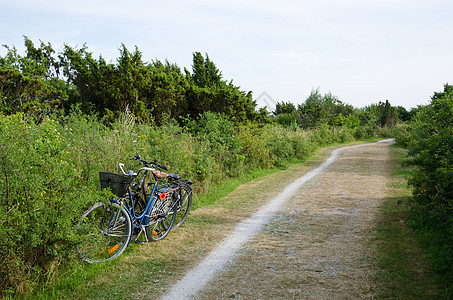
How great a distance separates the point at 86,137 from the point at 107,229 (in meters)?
2.49

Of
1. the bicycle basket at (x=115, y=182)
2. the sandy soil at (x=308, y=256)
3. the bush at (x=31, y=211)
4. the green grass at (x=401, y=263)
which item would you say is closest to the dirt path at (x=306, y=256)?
the sandy soil at (x=308, y=256)

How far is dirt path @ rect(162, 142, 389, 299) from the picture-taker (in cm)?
402

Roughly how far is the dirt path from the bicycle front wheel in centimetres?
135

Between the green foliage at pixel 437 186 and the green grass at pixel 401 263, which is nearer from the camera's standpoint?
the green grass at pixel 401 263

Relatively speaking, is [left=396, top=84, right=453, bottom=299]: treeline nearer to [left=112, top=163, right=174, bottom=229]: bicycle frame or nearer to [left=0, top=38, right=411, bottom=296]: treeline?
[left=112, top=163, right=174, bottom=229]: bicycle frame

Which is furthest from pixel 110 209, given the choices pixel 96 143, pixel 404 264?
pixel 404 264

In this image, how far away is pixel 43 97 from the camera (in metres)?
11.5

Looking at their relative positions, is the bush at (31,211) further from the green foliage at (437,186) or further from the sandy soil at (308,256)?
the green foliage at (437,186)

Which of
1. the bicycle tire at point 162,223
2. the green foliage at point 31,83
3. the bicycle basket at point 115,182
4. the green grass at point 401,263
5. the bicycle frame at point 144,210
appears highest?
the green foliage at point 31,83

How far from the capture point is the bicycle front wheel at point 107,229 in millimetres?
4570

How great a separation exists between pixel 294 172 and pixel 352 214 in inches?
271

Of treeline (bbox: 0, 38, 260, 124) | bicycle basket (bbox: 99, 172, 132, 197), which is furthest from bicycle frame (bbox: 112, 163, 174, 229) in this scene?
treeline (bbox: 0, 38, 260, 124)

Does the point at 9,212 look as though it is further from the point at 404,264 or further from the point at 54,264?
the point at 404,264

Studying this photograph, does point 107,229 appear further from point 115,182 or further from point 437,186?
point 437,186
